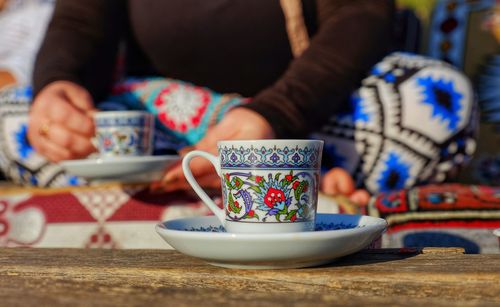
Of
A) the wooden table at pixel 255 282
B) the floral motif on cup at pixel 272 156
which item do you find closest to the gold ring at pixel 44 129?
the wooden table at pixel 255 282

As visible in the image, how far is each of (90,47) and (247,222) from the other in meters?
1.17

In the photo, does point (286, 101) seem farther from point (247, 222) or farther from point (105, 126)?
point (247, 222)

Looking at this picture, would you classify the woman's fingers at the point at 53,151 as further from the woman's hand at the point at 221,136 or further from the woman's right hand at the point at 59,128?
the woman's hand at the point at 221,136

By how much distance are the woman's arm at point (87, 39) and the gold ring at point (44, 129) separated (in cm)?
26

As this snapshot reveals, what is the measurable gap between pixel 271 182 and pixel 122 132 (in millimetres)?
688

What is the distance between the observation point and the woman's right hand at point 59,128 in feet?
4.73

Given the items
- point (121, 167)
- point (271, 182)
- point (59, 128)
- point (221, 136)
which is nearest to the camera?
point (271, 182)

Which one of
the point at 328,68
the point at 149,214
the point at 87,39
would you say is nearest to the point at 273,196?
the point at 149,214

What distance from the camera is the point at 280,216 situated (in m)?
0.75

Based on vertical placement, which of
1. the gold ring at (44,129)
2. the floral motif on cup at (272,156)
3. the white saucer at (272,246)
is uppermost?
the gold ring at (44,129)

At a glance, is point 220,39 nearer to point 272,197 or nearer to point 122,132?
point 122,132

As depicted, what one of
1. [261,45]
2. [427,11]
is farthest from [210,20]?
[427,11]

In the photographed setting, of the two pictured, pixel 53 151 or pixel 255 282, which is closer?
pixel 255 282

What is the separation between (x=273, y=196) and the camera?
2.45ft
